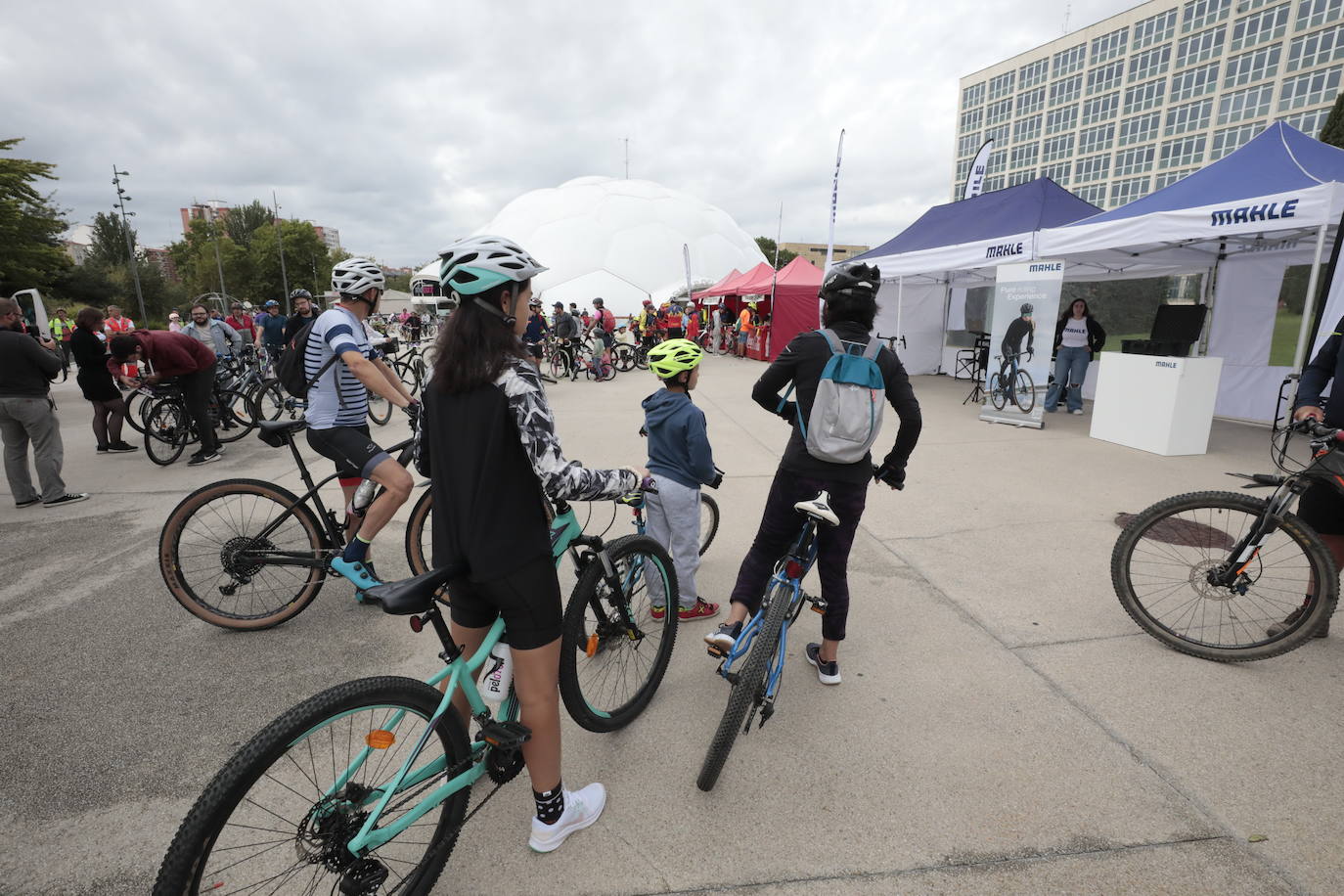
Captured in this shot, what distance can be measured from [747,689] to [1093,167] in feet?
256

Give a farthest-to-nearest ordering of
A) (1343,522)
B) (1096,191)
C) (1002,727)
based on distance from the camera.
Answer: (1096,191) < (1343,522) < (1002,727)

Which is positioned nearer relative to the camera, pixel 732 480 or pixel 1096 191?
pixel 732 480

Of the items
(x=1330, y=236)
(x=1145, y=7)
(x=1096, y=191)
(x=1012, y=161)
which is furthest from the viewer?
(x=1012, y=161)

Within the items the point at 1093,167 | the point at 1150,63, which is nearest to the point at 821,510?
the point at 1093,167

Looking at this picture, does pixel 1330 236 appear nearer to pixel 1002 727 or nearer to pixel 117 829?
pixel 1002 727

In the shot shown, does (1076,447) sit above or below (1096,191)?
below

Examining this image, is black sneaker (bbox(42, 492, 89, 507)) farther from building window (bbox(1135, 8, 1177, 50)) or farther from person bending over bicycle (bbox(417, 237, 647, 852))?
building window (bbox(1135, 8, 1177, 50))

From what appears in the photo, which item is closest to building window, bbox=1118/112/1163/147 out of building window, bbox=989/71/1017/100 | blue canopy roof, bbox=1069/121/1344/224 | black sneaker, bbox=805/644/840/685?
building window, bbox=989/71/1017/100

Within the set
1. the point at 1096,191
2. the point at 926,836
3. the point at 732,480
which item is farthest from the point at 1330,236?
the point at 1096,191

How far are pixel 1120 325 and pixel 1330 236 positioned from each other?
15.0ft

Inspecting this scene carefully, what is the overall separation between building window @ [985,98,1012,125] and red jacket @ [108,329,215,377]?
278 feet

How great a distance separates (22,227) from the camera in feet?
84.9

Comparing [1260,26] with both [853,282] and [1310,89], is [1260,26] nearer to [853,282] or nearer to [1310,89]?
[1310,89]

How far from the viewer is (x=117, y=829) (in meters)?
2.20
